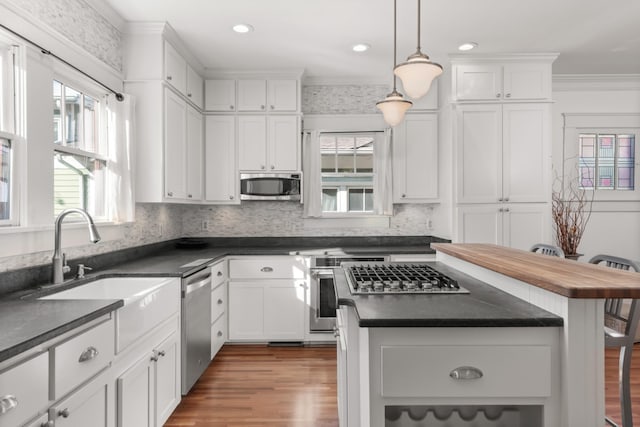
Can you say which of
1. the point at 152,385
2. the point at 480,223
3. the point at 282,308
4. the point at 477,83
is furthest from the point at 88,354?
the point at 477,83

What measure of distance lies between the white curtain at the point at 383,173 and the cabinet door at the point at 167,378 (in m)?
2.45

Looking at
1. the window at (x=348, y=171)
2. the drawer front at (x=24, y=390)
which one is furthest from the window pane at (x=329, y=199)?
the drawer front at (x=24, y=390)

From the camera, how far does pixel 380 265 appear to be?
2.31 metres

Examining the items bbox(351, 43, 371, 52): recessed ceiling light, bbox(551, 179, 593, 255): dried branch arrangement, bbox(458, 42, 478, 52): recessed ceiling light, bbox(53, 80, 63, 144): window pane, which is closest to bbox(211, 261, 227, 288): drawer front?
bbox(53, 80, 63, 144): window pane

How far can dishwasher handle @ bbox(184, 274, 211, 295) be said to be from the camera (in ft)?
8.27

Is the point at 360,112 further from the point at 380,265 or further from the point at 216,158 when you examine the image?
the point at 380,265

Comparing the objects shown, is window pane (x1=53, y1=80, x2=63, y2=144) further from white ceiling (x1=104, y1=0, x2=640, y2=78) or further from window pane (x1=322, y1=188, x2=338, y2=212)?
window pane (x1=322, y1=188, x2=338, y2=212)

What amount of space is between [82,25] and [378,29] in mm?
2112

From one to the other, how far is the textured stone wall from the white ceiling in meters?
0.19

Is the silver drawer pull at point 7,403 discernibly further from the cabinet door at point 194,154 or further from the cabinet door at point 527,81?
the cabinet door at point 527,81

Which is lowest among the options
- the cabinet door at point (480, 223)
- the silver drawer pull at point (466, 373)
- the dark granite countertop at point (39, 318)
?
the silver drawer pull at point (466, 373)

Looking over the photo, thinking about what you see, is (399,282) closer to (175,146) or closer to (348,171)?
(175,146)

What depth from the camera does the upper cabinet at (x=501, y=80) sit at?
354 cm

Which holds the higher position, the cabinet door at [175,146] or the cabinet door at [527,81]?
the cabinet door at [527,81]
